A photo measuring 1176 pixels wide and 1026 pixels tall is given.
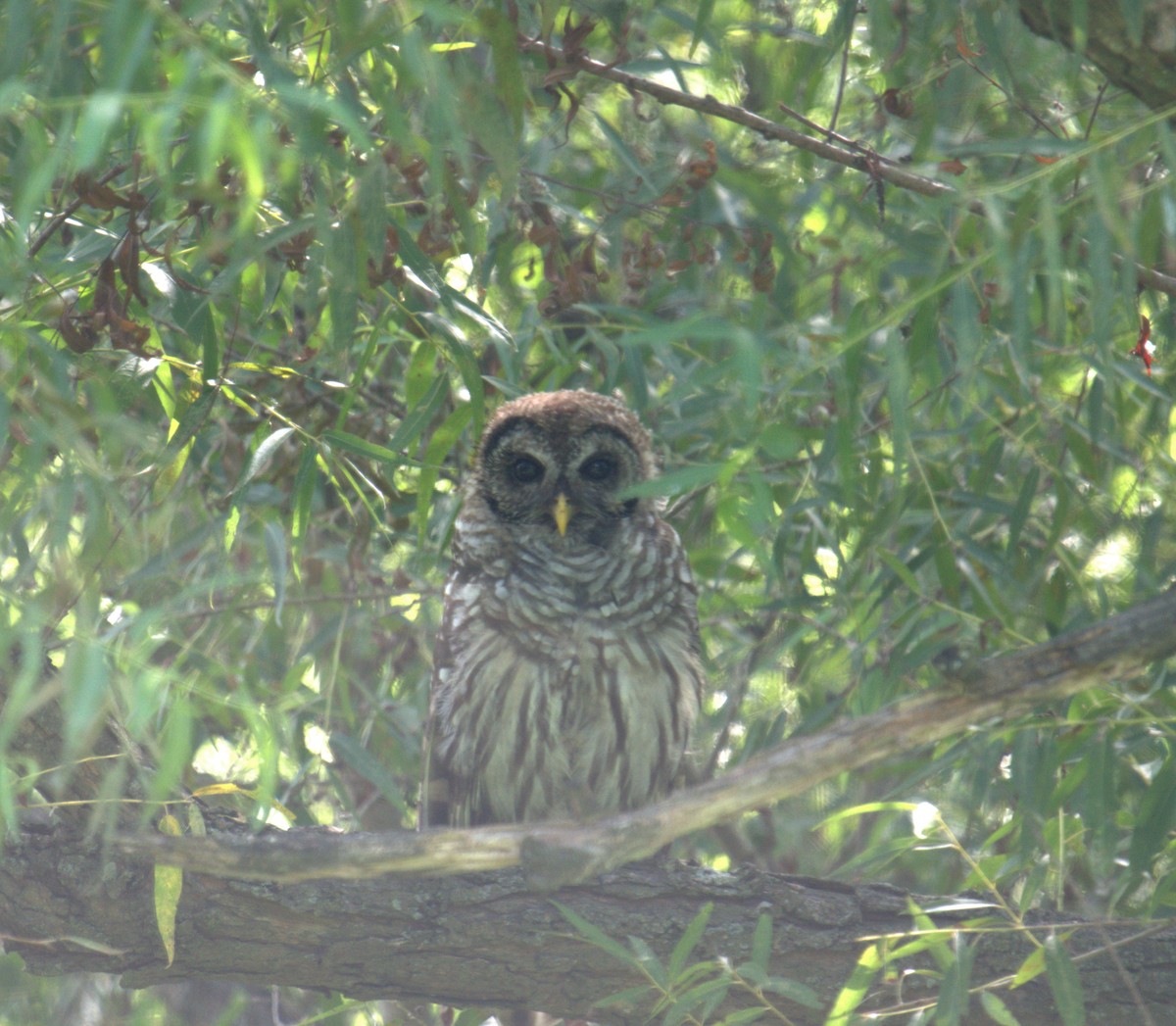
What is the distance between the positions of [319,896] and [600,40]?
171 centimetres

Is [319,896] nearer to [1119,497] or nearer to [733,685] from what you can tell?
[733,685]

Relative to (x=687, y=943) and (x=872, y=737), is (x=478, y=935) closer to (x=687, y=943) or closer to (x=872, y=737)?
(x=687, y=943)

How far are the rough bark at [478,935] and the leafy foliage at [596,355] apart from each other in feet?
0.47

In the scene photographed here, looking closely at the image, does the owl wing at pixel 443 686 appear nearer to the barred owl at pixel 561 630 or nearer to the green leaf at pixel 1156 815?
the barred owl at pixel 561 630

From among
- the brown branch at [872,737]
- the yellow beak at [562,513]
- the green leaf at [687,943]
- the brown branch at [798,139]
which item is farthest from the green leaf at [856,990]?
the yellow beak at [562,513]

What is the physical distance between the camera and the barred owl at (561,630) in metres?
2.87

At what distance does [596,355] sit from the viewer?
3.10 m

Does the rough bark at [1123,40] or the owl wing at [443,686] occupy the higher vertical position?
the rough bark at [1123,40]

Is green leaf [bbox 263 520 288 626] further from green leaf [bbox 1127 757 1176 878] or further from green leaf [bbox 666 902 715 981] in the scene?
green leaf [bbox 1127 757 1176 878]

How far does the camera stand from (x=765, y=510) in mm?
1785

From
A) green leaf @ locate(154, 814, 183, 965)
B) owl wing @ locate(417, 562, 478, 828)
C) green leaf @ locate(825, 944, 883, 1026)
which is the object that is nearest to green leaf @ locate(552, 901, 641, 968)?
green leaf @ locate(825, 944, 883, 1026)

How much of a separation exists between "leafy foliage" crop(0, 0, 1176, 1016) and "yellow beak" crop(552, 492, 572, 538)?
0.25 m

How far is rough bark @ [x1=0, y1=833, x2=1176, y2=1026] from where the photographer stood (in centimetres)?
210

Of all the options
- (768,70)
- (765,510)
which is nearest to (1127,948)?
(765,510)
